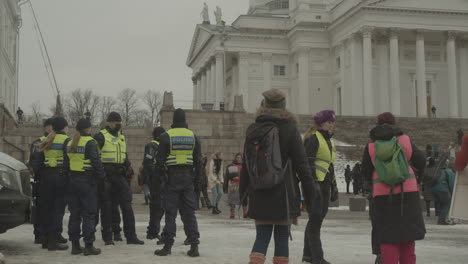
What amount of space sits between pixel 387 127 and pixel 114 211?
5.57 meters

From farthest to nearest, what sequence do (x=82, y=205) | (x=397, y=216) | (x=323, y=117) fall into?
(x=82, y=205) < (x=323, y=117) < (x=397, y=216)

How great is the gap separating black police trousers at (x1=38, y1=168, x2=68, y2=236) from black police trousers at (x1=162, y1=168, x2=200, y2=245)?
72.4 inches

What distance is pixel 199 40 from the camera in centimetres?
7800

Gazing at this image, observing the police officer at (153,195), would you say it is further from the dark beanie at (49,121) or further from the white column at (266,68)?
the white column at (266,68)

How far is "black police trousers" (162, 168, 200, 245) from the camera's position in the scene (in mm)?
9164

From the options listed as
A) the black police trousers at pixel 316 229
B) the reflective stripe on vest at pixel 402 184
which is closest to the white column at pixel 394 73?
the black police trousers at pixel 316 229

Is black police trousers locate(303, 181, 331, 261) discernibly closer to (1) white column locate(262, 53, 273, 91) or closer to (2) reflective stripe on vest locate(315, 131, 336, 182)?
(2) reflective stripe on vest locate(315, 131, 336, 182)

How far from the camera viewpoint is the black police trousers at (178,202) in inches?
361

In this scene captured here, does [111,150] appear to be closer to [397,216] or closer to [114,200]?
[114,200]

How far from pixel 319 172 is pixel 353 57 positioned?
164 ft

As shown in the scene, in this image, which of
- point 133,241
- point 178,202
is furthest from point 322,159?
point 133,241

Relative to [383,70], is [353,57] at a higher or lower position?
higher

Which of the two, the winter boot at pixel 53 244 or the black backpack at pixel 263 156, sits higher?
the black backpack at pixel 263 156

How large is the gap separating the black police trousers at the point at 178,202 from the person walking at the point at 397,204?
3.14 m
